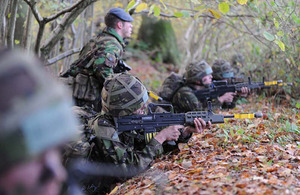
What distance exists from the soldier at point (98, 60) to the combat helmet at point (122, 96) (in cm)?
135

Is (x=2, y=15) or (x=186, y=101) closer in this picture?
(x=2, y=15)

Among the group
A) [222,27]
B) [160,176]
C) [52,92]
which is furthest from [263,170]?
[222,27]

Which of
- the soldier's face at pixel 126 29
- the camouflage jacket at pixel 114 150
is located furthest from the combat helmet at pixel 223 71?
the camouflage jacket at pixel 114 150

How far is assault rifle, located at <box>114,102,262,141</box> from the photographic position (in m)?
3.99

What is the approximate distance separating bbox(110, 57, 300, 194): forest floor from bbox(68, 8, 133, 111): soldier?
1691mm

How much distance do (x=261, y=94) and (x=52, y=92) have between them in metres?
8.72

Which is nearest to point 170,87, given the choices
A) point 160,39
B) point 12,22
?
point 12,22

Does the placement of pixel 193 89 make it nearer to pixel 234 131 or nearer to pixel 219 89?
pixel 219 89

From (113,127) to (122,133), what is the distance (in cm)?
23

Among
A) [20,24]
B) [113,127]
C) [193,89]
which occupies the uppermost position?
[20,24]

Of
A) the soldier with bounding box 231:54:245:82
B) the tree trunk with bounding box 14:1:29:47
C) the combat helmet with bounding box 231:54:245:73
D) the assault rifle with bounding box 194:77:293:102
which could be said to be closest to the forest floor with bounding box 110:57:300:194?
the assault rifle with bounding box 194:77:293:102

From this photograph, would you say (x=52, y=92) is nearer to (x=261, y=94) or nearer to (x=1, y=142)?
(x=1, y=142)

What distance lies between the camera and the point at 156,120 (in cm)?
413

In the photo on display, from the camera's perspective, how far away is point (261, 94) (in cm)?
931
